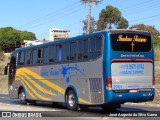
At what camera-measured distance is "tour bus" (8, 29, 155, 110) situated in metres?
17.0

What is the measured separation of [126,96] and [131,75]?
942 millimetres

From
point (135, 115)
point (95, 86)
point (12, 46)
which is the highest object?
point (12, 46)

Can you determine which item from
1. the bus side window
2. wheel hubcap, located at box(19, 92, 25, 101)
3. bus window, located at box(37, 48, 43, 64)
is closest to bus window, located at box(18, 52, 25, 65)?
wheel hubcap, located at box(19, 92, 25, 101)

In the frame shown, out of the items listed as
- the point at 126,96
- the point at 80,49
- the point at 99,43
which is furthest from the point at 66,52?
the point at 126,96

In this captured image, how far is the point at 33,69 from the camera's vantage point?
2348 centimetres

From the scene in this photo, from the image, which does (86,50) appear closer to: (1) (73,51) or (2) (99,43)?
(2) (99,43)

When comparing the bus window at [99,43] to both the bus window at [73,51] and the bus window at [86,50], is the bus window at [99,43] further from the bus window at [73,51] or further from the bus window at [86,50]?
the bus window at [73,51]

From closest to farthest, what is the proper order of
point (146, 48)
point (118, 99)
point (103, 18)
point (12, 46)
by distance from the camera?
point (118, 99) < point (146, 48) < point (103, 18) < point (12, 46)

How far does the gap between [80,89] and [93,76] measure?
129 cm

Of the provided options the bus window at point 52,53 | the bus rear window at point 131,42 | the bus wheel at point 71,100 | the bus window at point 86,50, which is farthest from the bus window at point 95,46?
the bus window at point 52,53

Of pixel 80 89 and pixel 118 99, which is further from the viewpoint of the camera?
pixel 80 89

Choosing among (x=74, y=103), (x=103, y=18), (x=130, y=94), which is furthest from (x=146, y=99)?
(x=103, y=18)

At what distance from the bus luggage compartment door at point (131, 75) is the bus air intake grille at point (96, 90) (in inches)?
26.1

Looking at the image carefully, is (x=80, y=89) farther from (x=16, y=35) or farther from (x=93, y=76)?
(x=16, y=35)
